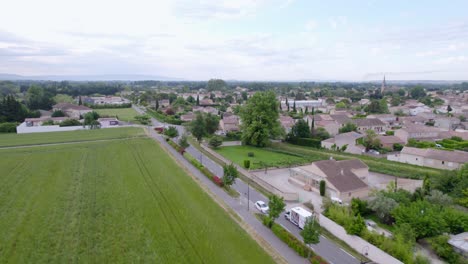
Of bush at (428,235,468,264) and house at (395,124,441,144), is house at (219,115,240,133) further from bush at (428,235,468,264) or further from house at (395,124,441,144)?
bush at (428,235,468,264)

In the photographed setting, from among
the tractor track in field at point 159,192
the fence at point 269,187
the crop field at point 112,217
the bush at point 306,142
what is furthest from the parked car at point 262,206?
the bush at point 306,142

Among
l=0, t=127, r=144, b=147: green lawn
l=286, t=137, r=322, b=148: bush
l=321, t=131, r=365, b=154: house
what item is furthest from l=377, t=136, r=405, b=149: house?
l=0, t=127, r=144, b=147: green lawn

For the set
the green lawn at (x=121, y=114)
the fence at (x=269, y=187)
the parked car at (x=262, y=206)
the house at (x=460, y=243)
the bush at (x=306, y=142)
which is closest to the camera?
the house at (x=460, y=243)

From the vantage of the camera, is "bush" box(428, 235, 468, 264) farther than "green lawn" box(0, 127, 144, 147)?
No

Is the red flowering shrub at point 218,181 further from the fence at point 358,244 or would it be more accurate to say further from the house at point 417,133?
the house at point 417,133

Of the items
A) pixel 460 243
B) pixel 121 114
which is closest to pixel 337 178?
pixel 460 243
